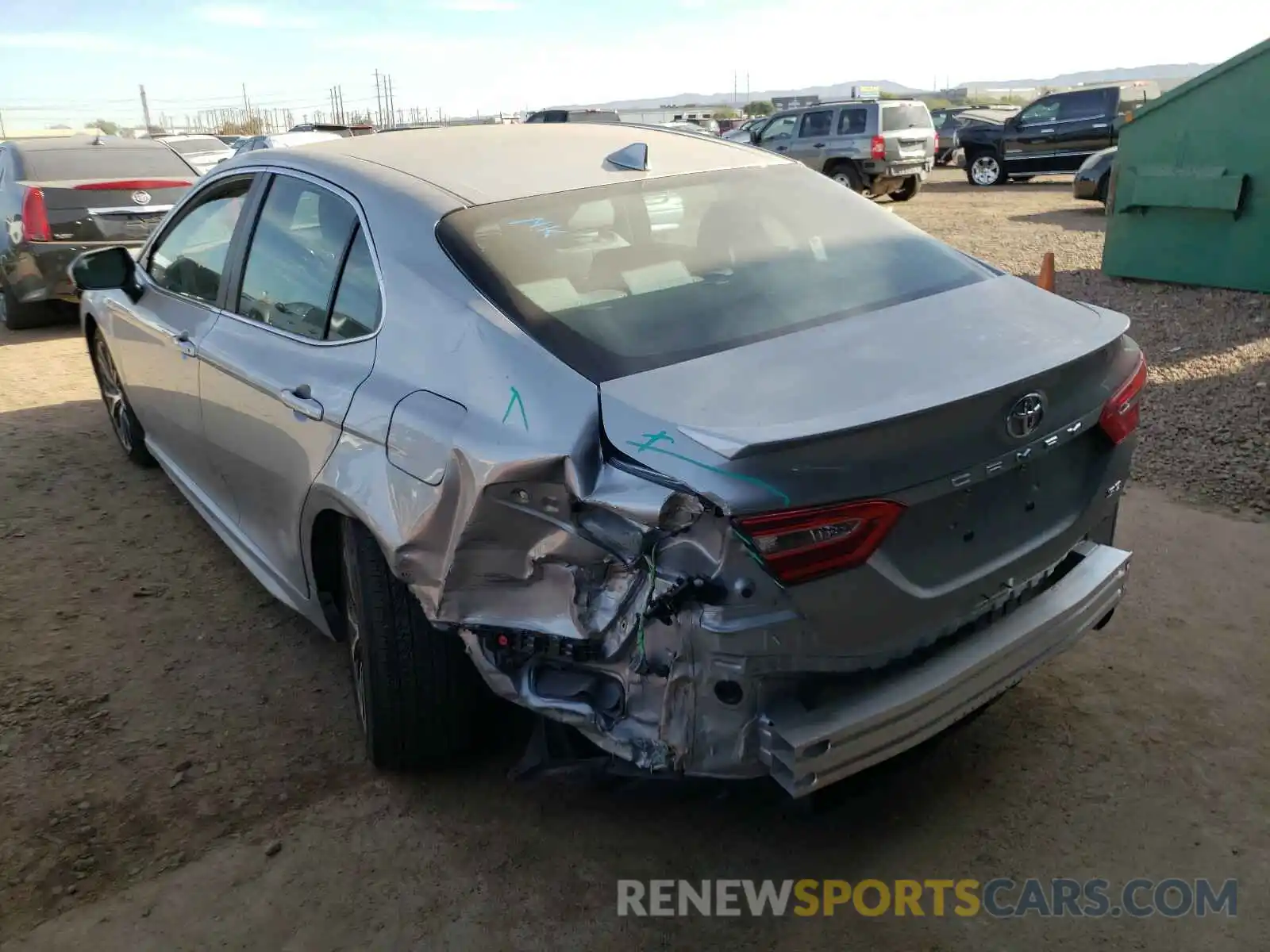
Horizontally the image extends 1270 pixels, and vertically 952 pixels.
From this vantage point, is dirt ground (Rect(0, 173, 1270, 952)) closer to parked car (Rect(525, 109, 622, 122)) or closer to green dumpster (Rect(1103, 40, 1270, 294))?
green dumpster (Rect(1103, 40, 1270, 294))

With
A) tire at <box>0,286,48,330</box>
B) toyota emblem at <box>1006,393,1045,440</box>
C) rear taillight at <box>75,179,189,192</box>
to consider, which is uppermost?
rear taillight at <box>75,179,189,192</box>

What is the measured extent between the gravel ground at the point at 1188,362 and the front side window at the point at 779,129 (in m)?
6.78

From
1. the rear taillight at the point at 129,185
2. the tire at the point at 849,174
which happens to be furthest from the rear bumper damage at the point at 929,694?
the tire at the point at 849,174

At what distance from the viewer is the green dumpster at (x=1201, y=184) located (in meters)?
7.92

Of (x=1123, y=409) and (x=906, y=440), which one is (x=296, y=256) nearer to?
(x=906, y=440)

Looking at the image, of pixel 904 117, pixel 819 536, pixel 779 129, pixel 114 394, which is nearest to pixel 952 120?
pixel 779 129

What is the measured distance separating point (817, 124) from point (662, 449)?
17.9 metres

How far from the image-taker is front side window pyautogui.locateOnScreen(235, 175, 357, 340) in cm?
297

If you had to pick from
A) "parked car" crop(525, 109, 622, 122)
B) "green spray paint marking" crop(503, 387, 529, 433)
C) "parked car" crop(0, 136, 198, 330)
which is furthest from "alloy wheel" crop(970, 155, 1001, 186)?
"green spray paint marking" crop(503, 387, 529, 433)

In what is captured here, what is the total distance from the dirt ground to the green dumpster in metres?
5.02

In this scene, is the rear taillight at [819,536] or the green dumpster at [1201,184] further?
the green dumpster at [1201,184]

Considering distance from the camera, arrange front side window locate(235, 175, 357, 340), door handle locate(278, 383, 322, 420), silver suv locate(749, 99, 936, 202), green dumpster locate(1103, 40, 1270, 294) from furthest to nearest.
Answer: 1. silver suv locate(749, 99, 936, 202)
2. green dumpster locate(1103, 40, 1270, 294)
3. front side window locate(235, 175, 357, 340)
4. door handle locate(278, 383, 322, 420)

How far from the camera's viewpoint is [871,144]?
17.3 meters

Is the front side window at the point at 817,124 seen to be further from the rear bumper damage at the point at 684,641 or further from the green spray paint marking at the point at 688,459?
the green spray paint marking at the point at 688,459
